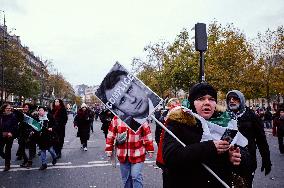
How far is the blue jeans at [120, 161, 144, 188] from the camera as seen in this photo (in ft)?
17.8

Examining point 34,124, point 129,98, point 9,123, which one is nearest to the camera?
point 129,98

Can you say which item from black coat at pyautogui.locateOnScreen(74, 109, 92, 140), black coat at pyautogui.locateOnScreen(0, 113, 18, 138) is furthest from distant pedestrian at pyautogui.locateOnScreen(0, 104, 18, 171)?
black coat at pyautogui.locateOnScreen(74, 109, 92, 140)

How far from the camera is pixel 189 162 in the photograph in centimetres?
246

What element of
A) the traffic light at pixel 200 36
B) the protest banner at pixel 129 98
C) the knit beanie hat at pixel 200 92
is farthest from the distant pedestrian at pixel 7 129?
the knit beanie hat at pixel 200 92

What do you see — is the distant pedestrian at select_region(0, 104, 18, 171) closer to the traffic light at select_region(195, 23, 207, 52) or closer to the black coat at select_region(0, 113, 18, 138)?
the black coat at select_region(0, 113, 18, 138)

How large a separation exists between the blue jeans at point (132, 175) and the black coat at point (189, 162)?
285cm

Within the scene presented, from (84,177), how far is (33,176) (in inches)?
48.2

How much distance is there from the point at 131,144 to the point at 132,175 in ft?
1.45

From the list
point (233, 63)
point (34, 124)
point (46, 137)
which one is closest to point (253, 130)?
point (46, 137)

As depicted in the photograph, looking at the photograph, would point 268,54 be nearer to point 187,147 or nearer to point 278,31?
point 278,31

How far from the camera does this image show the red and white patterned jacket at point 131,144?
555cm

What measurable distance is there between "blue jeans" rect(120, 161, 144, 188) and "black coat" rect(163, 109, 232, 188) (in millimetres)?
2851

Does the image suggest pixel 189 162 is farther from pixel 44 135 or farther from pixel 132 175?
pixel 44 135

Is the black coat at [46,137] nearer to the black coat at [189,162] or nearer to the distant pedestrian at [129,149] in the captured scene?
the distant pedestrian at [129,149]
